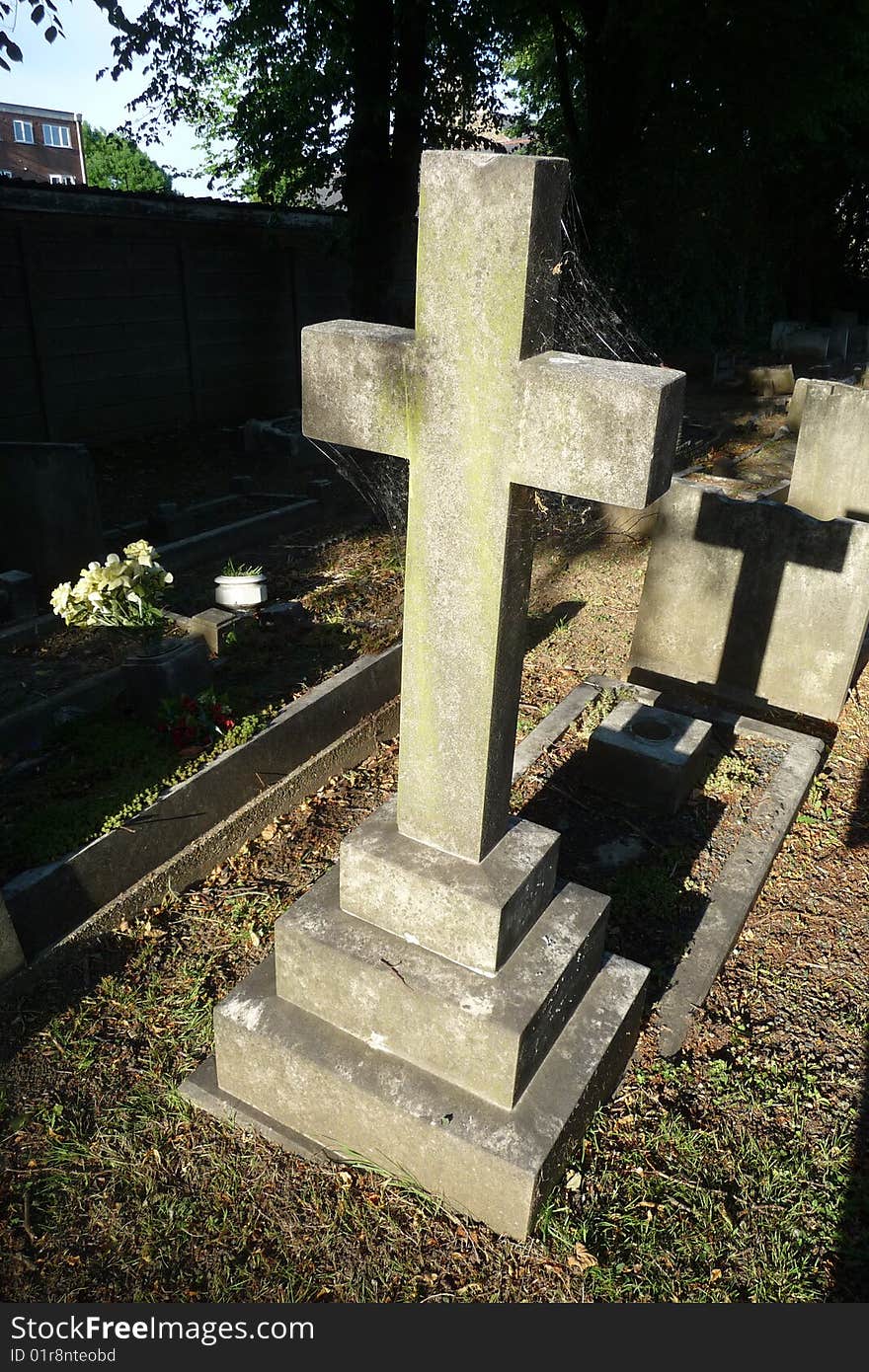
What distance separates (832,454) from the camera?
22.6ft

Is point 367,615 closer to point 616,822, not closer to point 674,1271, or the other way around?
point 616,822

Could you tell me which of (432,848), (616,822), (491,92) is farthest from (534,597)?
(491,92)

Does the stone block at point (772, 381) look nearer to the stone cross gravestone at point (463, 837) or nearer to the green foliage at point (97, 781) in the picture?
the green foliage at point (97, 781)

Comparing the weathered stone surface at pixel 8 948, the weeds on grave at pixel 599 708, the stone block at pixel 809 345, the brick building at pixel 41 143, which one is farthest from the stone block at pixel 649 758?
the brick building at pixel 41 143

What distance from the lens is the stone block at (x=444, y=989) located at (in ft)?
9.14

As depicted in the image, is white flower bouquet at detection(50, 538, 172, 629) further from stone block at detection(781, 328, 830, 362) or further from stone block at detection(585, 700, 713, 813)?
stone block at detection(781, 328, 830, 362)

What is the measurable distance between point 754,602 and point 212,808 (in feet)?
11.7

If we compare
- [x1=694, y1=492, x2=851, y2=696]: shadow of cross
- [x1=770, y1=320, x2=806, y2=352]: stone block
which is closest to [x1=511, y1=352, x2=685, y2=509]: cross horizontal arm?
[x1=694, y1=492, x2=851, y2=696]: shadow of cross

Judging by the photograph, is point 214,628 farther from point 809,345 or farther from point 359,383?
point 809,345

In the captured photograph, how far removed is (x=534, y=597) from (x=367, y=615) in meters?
1.48

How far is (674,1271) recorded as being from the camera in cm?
273

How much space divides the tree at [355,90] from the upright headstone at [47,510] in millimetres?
4626

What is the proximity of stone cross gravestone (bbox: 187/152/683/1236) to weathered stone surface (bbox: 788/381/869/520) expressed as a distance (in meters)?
4.99

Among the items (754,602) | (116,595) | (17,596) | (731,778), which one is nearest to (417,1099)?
(731,778)
